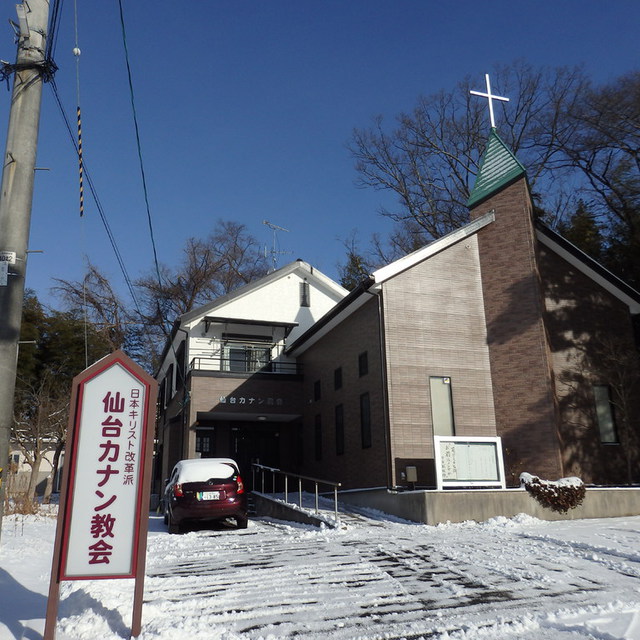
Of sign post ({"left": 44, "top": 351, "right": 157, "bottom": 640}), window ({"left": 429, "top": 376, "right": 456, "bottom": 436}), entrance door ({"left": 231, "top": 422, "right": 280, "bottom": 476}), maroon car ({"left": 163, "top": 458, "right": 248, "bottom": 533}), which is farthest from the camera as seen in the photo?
entrance door ({"left": 231, "top": 422, "right": 280, "bottom": 476})

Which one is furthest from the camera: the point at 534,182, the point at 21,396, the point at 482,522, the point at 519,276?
the point at 534,182

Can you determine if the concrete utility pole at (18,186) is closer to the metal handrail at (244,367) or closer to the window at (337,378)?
the window at (337,378)

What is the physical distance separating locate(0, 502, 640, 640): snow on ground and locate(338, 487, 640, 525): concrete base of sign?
6.52 ft

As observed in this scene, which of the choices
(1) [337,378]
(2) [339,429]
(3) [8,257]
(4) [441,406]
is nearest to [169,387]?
(1) [337,378]

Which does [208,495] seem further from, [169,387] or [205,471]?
[169,387]

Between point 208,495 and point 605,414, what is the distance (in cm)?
1116

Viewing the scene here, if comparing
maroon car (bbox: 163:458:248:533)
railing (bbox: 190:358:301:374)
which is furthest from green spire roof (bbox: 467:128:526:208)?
maroon car (bbox: 163:458:248:533)

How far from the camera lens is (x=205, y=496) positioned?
42.6 ft

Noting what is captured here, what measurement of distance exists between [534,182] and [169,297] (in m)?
21.6

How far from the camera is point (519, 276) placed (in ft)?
56.2

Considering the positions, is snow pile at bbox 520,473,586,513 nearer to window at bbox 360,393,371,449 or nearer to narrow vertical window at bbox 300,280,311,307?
window at bbox 360,393,371,449

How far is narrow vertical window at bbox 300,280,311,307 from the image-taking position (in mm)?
26031

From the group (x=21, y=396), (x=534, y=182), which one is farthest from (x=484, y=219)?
(x=21, y=396)

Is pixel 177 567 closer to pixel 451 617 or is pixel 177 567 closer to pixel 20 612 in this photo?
pixel 20 612
